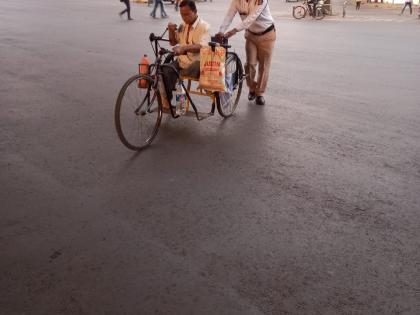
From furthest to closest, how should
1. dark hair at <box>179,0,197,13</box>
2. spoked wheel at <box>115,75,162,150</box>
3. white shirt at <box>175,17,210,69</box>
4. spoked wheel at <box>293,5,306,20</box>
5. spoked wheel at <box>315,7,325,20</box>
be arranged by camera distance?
spoked wheel at <box>315,7,325,20</box> < spoked wheel at <box>293,5,306,20</box> < white shirt at <box>175,17,210,69</box> < dark hair at <box>179,0,197,13</box> < spoked wheel at <box>115,75,162,150</box>

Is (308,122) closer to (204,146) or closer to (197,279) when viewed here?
(204,146)

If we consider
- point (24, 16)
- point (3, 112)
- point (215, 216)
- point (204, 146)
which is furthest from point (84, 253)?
point (24, 16)

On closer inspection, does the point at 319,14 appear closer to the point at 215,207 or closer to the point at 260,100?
the point at 260,100

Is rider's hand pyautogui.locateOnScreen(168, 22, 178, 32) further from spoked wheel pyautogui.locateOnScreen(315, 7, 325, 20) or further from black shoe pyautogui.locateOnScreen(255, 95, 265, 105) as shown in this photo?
spoked wheel pyautogui.locateOnScreen(315, 7, 325, 20)

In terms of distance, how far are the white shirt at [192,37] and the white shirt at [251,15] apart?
701 millimetres

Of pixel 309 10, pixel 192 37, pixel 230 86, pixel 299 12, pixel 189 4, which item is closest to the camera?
pixel 189 4

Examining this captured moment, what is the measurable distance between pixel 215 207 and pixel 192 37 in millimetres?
2713

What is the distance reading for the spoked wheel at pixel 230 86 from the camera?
616 centimetres

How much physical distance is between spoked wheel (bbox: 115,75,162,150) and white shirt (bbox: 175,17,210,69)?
77cm

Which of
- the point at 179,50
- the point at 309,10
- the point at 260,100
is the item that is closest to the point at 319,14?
the point at 309,10

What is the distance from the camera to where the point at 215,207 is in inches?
155

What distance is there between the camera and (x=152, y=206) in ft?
12.9

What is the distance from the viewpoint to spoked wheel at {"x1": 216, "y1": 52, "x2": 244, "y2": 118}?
6.16 meters

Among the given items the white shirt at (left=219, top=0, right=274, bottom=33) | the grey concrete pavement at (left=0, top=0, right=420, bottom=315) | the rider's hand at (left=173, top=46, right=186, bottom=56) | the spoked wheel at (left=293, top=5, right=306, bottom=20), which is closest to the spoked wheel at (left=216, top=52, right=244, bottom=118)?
the grey concrete pavement at (left=0, top=0, right=420, bottom=315)
